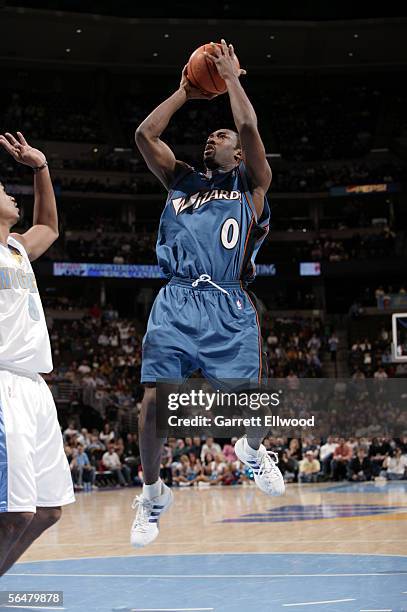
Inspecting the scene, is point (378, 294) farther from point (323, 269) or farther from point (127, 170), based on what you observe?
point (127, 170)

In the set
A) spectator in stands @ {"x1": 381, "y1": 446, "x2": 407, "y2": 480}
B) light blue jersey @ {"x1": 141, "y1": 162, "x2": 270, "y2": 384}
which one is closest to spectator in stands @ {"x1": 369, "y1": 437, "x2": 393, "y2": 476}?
spectator in stands @ {"x1": 381, "y1": 446, "x2": 407, "y2": 480}

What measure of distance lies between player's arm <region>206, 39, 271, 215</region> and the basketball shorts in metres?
0.76

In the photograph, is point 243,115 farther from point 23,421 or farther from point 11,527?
point 11,527

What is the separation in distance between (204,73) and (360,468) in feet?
54.0

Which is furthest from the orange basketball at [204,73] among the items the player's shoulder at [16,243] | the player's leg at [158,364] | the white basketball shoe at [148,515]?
the white basketball shoe at [148,515]

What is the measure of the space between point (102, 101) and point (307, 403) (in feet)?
66.8

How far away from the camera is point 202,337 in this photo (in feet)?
17.7

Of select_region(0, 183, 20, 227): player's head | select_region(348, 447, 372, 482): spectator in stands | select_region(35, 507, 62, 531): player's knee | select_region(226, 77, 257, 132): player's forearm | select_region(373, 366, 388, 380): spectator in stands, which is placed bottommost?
select_region(348, 447, 372, 482): spectator in stands

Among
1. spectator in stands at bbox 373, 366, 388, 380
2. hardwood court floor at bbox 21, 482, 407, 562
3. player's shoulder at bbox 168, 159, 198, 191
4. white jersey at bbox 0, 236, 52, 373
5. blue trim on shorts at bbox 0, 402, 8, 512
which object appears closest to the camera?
blue trim on shorts at bbox 0, 402, 8, 512

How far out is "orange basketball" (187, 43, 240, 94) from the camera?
5363mm

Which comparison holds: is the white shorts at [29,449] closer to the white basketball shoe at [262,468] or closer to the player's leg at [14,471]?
the player's leg at [14,471]

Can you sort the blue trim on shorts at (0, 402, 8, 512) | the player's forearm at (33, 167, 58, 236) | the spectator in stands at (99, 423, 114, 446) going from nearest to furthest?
the blue trim on shorts at (0, 402, 8, 512) < the player's forearm at (33, 167, 58, 236) < the spectator in stands at (99, 423, 114, 446)

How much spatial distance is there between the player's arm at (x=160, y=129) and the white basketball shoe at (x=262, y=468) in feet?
6.19

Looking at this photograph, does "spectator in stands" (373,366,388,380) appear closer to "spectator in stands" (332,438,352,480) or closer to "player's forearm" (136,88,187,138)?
"spectator in stands" (332,438,352,480)
